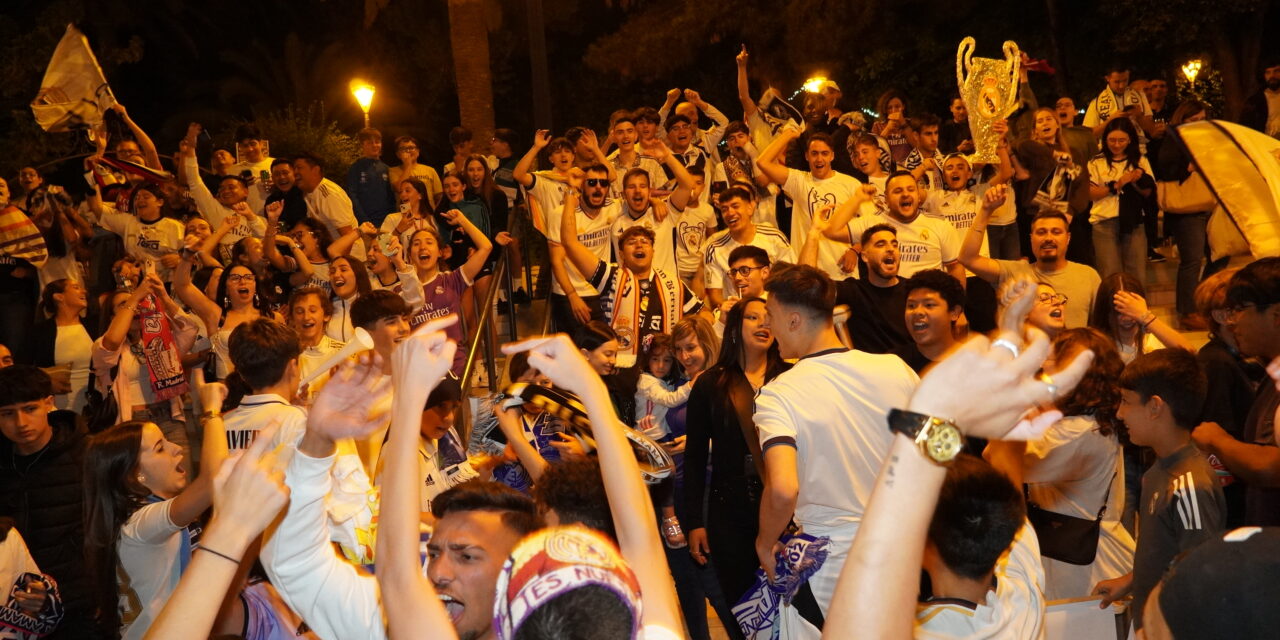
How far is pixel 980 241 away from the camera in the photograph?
705 centimetres

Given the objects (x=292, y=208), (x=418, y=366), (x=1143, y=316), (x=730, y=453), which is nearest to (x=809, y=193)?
(x=1143, y=316)

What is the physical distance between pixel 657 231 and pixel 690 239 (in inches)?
14.5

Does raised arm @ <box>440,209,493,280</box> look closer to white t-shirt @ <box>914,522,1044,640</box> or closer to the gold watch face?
white t-shirt @ <box>914,522,1044,640</box>

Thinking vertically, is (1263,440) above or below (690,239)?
below

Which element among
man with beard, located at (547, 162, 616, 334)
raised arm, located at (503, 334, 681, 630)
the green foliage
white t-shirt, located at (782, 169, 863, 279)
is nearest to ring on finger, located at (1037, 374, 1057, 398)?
raised arm, located at (503, 334, 681, 630)

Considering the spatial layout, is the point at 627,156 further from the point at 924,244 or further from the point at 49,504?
the point at 49,504

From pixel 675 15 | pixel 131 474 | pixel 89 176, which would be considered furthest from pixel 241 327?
pixel 675 15

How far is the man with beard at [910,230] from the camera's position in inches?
306

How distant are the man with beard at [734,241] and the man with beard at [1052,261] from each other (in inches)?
55.1

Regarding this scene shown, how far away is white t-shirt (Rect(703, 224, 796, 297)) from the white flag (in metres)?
7.87

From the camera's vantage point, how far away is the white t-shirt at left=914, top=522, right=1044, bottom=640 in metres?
2.81

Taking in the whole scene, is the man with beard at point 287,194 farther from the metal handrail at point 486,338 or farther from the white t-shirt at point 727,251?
the white t-shirt at point 727,251

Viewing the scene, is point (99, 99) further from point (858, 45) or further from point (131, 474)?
point (858, 45)

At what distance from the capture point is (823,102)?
12.0 metres
